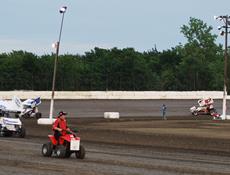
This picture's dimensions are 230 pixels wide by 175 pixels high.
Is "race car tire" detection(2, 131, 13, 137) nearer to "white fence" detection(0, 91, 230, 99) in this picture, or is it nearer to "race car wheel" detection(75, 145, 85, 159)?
"race car wheel" detection(75, 145, 85, 159)

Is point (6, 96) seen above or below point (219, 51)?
below

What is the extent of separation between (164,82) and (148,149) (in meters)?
94.0

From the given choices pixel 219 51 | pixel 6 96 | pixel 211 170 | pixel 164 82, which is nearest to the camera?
pixel 211 170

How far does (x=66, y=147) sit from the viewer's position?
23.5 meters

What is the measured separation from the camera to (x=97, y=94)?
84438mm

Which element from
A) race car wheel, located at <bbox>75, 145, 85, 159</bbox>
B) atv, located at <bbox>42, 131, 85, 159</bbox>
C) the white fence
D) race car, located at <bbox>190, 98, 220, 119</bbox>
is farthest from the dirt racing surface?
the white fence

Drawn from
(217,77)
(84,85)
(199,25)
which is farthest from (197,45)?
(84,85)

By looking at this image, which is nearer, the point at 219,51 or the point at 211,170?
the point at 211,170

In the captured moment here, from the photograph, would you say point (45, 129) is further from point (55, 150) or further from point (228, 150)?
point (55, 150)

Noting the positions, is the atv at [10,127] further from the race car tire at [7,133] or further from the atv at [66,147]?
the atv at [66,147]

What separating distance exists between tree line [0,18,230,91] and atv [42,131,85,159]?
6545 centimetres

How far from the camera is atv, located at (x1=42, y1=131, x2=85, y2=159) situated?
23188 mm

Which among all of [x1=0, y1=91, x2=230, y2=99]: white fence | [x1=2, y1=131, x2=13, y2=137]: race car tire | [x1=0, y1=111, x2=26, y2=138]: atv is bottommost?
[x1=2, y1=131, x2=13, y2=137]: race car tire

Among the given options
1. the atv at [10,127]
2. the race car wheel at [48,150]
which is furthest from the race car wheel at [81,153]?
the atv at [10,127]
